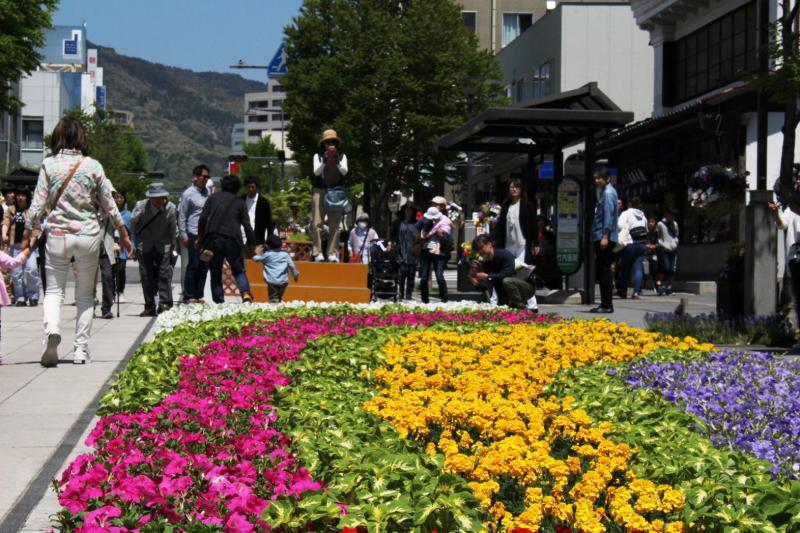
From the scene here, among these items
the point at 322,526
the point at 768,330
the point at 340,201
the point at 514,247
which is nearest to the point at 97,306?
the point at 340,201

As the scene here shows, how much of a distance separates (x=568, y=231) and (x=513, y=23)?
189ft

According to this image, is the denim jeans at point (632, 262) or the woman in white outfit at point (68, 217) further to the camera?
the denim jeans at point (632, 262)

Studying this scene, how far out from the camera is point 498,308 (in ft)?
47.4

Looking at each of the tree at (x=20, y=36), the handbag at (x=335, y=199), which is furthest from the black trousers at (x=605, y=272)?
the tree at (x=20, y=36)

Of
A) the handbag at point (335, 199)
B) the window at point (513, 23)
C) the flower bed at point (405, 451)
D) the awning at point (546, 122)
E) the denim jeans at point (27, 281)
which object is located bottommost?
the flower bed at point (405, 451)

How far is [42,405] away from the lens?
28.3ft

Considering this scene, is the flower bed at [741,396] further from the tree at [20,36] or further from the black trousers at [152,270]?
the tree at [20,36]

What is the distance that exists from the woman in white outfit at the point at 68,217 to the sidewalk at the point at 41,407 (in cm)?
49

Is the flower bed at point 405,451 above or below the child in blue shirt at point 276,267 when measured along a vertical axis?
below

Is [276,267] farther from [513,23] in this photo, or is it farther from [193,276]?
[513,23]

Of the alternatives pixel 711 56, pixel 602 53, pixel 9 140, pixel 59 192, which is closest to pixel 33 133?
pixel 9 140

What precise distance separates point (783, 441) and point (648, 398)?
107 cm

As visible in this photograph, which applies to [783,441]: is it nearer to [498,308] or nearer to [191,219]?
[498,308]

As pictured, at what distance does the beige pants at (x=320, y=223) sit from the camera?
18.8m
